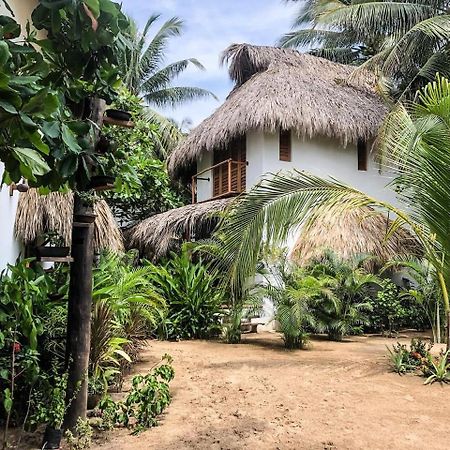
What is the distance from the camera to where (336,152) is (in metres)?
12.8

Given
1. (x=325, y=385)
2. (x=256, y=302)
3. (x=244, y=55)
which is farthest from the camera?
(x=244, y=55)

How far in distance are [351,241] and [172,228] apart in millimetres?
4039

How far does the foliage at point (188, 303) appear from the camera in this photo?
30.4 feet

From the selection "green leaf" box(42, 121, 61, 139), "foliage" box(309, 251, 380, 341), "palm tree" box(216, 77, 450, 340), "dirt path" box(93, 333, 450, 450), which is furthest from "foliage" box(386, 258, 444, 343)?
"green leaf" box(42, 121, 61, 139)

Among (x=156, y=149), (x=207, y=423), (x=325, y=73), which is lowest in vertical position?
(x=207, y=423)

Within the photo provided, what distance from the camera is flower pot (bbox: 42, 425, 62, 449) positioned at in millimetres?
3475

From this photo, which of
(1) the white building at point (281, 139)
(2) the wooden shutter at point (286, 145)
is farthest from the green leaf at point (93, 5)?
(2) the wooden shutter at point (286, 145)

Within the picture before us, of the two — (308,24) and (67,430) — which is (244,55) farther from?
(67,430)

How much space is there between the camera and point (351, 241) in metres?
10.8

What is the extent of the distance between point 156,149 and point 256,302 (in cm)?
1042

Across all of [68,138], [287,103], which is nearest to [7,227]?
[68,138]

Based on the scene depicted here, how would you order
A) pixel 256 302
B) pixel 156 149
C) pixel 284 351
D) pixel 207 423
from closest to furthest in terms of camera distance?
pixel 207 423 < pixel 284 351 < pixel 256 302 < pixel 156 149

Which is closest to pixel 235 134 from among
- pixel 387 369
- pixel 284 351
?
pixel 284 351

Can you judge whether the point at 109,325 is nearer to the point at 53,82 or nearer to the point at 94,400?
the point at 94,400
